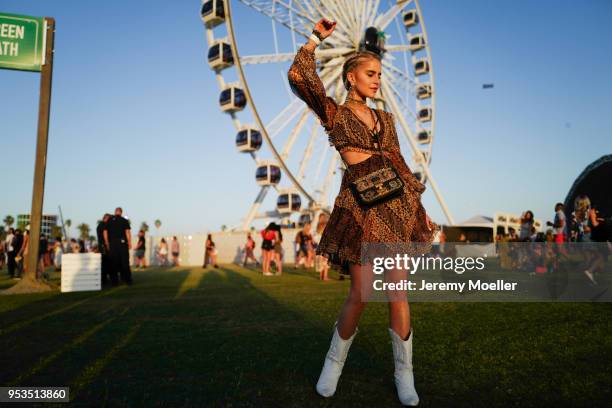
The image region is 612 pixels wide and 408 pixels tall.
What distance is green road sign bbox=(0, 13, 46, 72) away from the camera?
9.80m

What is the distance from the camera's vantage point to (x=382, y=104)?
28938mm

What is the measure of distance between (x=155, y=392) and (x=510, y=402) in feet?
5.90

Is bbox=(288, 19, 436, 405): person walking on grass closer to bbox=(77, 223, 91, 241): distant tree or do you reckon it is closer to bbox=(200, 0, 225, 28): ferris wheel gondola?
bbox=(200, 0, 225, 28): ferris wheel gondola

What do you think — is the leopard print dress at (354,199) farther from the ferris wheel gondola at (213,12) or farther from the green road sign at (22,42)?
the ferris wheel gondola at (213,12)

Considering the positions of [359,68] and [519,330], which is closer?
[359,68]

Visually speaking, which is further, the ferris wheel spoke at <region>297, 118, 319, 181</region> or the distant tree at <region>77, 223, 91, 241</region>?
the distant tree at <region>77, 223, 91, 241</region>

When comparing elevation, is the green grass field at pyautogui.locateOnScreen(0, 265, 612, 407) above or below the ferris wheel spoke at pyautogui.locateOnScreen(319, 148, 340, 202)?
below

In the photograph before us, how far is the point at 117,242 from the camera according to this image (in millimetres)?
11570

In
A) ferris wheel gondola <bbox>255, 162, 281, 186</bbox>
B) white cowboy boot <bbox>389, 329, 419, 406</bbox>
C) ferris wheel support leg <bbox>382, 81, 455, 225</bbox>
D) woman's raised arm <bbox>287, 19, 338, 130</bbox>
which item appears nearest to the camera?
white cowboy boot <bbox>389, 329, 419, 406</bbox>

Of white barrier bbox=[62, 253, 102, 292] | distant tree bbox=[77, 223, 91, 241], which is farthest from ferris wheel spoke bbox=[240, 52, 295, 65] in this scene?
distant tree bbox=[77, 223, 91, 241]

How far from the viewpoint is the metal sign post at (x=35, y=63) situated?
32.3 feet

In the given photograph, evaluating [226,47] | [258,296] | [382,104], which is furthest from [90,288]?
[382,104]

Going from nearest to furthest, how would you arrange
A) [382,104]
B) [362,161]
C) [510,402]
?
[510,402]
[362,161]
[382,104]

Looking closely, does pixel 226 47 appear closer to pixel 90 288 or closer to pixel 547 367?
pixel 90 288
